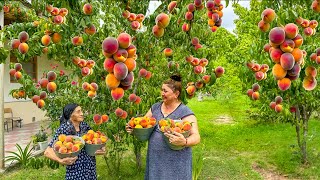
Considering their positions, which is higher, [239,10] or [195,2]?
[239,10]

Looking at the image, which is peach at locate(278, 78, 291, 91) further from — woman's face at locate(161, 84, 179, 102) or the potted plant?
the potted plant

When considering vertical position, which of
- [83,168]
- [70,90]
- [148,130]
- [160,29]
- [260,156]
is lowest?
[260,156]

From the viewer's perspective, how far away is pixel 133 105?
3102mm

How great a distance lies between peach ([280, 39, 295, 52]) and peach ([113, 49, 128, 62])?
37 centimetres

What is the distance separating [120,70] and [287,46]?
387mm

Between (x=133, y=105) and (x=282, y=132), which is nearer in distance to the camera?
(x=133, y=105)

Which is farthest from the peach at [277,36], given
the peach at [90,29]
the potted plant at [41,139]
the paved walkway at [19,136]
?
the potted plant at [41,139]

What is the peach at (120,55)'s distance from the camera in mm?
789

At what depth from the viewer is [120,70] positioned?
77cm

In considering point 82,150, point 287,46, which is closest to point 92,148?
point 82,150

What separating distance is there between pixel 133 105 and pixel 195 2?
64.5 inches

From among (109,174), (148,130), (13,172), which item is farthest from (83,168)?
(13,172)

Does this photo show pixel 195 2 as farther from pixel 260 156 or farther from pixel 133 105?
pixel 260 156

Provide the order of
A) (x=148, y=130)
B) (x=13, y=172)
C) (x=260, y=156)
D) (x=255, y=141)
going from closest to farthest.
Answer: (x=148, y=130), (x=13, y=172), (x=260, y=156), (x=255, y=141)
